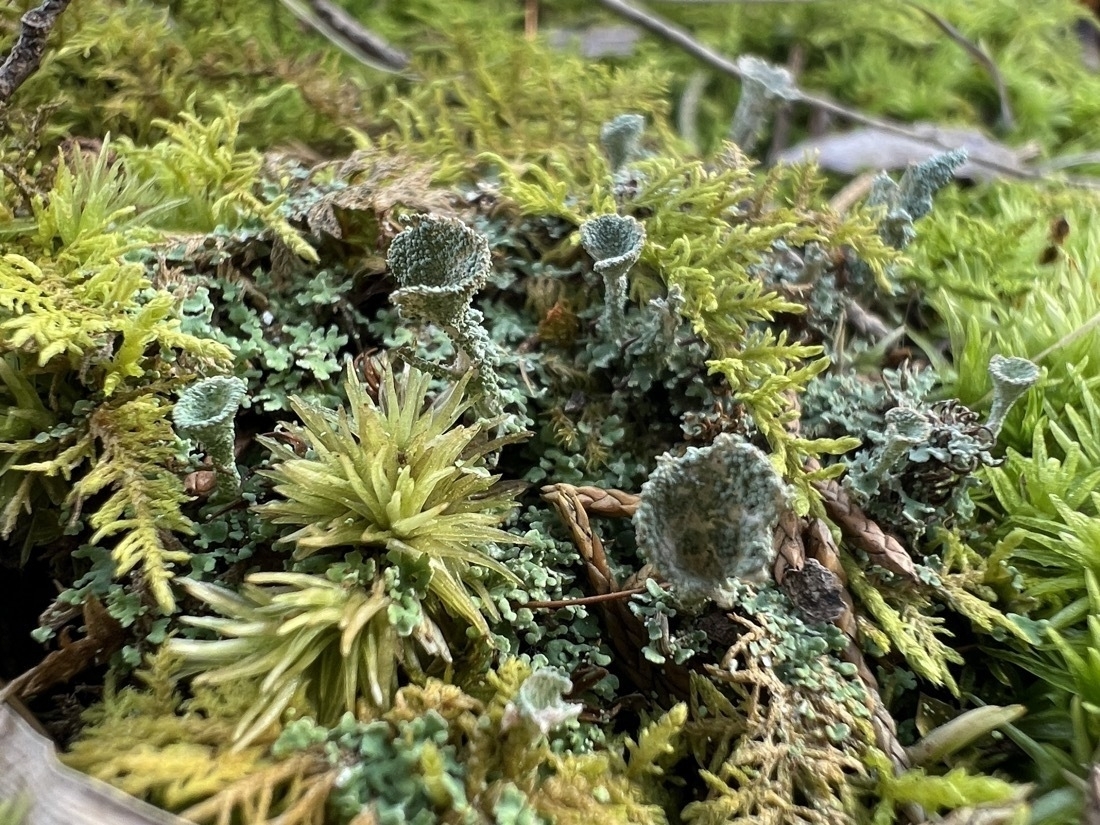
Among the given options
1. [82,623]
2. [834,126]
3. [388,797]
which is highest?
[834,126]

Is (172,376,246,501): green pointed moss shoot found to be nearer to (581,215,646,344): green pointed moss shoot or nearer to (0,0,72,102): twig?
(581,215,646,344): green pointed moss shoot

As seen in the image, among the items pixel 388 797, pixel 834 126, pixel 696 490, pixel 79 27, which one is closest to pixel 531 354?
pixel 696 490

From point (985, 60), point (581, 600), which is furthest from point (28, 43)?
point (985, 60)

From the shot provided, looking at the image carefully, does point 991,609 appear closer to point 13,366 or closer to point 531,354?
point 531,354

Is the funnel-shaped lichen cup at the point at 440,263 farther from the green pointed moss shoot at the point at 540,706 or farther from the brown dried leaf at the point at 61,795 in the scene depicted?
the brown dried leaf at the point at 61,795

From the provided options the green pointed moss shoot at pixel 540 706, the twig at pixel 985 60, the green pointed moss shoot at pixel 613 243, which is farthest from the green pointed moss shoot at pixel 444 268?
the twig at pixel 985 60

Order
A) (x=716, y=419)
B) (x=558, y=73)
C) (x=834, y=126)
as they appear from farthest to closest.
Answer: (x=834, y=126) < (x=558, y=73) < (x=716, y=419)
